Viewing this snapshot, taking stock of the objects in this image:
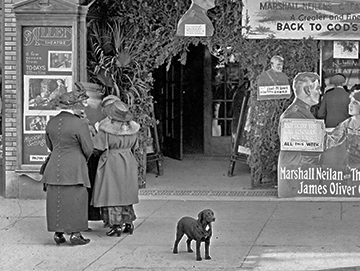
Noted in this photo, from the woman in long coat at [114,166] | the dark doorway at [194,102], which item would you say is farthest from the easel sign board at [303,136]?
the dark doorway at [194,102]

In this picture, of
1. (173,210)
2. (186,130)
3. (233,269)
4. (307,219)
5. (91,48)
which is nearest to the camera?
(233,269)

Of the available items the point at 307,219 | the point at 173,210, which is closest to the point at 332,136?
the point at 307,219

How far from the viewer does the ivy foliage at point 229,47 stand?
11414 mm

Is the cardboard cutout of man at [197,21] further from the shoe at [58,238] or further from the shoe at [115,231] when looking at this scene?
the shoe at [58,238]

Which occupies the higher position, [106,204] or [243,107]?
[243,107]

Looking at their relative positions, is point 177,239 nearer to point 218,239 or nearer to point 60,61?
point 218,239

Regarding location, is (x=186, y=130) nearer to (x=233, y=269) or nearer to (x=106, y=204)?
(x=106, y=204)

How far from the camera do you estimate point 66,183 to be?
8586 millimetres

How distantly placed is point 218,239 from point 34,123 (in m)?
3.54

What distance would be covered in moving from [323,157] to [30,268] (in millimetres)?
4849

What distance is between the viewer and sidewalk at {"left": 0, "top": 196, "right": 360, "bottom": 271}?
7.85 metres

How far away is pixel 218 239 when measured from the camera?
29.2 feet

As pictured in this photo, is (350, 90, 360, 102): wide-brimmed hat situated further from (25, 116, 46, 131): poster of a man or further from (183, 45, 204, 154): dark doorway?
(183, 45, 204, 154): dark doorway

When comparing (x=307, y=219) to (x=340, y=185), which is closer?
(x=307, y=219)
